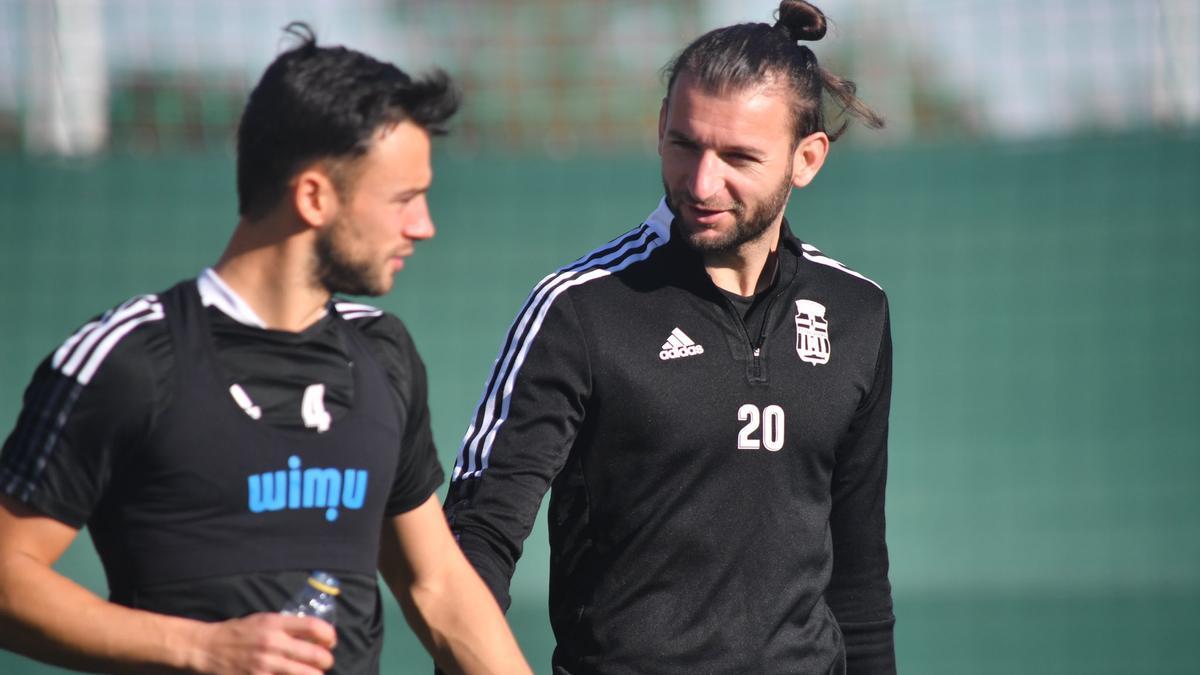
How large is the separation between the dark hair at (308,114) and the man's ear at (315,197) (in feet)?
0.07

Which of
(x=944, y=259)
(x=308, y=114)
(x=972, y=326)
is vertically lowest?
(x=972, y=326)

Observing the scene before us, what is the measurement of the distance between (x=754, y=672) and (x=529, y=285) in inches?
184

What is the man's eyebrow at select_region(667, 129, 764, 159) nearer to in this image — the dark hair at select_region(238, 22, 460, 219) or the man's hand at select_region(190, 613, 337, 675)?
the dark hair at select_region(238, 22, 460, 219)

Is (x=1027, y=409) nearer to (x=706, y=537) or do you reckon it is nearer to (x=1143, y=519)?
(x=1143, y=519)

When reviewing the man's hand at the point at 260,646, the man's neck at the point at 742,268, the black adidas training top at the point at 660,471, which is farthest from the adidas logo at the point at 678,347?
the man's hand at the point at 260,646

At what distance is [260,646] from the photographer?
2426 mm

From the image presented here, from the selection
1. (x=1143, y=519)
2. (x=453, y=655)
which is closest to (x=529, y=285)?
(x=1143, y=519)

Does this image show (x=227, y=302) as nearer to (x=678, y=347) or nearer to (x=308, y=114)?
(x=308, y=114)

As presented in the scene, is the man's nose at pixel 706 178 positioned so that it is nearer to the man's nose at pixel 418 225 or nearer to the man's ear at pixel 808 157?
the man's ear at pixel 808 157

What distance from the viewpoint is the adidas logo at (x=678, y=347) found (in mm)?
3590

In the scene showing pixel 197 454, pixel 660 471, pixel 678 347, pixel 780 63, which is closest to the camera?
pixel 197 454

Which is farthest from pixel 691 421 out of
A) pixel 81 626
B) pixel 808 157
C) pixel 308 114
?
pixel 81 626

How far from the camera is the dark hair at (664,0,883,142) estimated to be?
3629 mm

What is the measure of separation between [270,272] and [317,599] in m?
0.57
